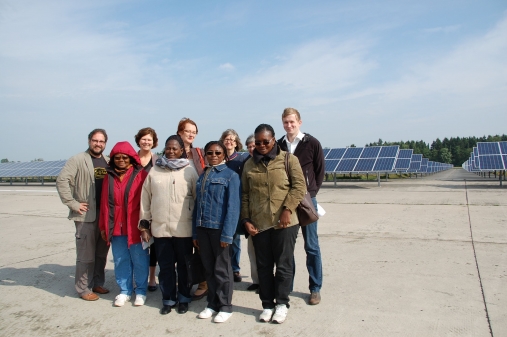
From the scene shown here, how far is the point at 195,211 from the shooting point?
148 inches

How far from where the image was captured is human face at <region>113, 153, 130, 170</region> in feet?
13.3

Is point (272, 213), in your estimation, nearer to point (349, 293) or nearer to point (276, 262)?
point (276, 262)

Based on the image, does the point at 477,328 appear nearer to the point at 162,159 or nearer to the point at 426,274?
the point at 426,274

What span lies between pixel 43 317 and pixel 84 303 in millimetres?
438

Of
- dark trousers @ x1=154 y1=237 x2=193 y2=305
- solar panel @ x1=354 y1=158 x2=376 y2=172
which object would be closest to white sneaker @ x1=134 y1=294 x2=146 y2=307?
dark trousers @ x1=154 y1=237 x2=193 y2=305

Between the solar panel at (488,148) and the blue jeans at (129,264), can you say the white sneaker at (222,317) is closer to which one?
the blue jeans at (129,264)

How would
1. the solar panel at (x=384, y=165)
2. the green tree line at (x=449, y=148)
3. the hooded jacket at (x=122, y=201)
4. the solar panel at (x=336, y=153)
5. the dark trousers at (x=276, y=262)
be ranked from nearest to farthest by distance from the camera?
the dark trousers at (x=276, y=262), the hooded jacket at (x=122, y=201), the solar panel at (x=384, y=165), the solar panel at (x=336, y=153), the green tree line at (x=449, y=148)

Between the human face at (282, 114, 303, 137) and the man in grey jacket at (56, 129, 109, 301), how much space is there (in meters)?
2.16

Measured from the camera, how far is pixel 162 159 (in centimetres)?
382

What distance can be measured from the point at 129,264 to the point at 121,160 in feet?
3.80

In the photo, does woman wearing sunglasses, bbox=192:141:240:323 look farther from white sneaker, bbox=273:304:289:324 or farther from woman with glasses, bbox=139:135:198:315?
white sneaker, bbox=273:304:289:324

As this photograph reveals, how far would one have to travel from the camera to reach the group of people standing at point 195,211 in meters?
3.49

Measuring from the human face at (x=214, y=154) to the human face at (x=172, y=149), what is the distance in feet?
1.27

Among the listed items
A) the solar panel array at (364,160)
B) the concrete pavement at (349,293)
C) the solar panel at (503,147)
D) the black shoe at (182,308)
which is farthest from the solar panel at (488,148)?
the black shoe at (182,308)
